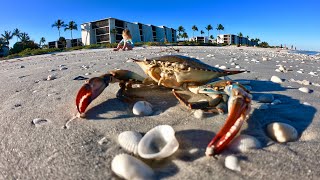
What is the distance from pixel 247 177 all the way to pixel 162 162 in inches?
21.4

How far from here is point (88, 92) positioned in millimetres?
2654

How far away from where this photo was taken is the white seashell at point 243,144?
1.88 meters

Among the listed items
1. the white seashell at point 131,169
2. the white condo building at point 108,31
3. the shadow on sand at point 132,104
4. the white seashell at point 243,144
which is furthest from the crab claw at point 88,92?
the white condo building at point 108,31

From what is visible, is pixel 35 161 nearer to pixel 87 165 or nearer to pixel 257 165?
pixel 87 165

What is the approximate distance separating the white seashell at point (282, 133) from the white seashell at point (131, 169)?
1.07 meters

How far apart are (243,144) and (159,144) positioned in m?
0.60

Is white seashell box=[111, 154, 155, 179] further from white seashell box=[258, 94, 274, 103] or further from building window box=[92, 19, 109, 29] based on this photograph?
building window box=[92, 19, 109, 29]

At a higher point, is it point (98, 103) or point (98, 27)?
point (98, 27)

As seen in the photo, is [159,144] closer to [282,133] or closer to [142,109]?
[142,109]

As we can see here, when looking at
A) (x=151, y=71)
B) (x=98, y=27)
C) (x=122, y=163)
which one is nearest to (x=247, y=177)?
(x=122, y=163)

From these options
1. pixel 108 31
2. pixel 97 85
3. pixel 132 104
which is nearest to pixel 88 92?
pixel 97 85

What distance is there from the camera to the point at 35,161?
1.83m

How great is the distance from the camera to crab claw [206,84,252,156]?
1819 mm

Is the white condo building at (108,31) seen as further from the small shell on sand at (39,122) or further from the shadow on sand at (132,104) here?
the small shell on sand at (39,122)
